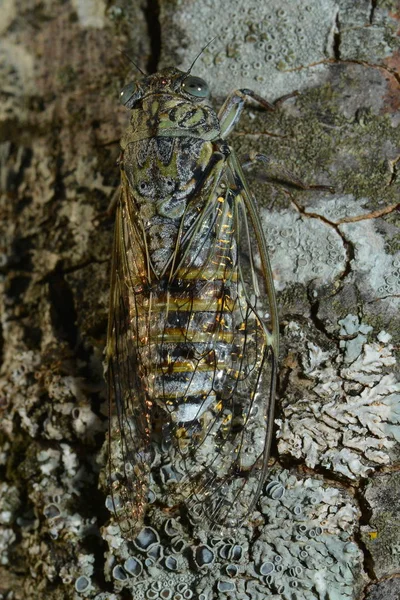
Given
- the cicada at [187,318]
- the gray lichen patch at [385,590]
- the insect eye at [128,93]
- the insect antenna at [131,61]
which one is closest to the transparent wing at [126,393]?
the cicada at [187,318]

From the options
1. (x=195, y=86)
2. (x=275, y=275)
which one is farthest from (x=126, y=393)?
(x=195, y=86)

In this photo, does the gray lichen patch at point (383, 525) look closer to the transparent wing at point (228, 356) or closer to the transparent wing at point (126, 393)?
the transparent wing at point (228, 356)

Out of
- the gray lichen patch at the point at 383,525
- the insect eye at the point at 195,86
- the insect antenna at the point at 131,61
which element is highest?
A: the insect antenna at the point at 131,61

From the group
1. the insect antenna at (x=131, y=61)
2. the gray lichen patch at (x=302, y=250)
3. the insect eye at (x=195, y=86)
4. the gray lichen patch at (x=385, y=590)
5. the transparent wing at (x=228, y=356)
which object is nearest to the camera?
the gray lichen patch at (x=385, y=590)

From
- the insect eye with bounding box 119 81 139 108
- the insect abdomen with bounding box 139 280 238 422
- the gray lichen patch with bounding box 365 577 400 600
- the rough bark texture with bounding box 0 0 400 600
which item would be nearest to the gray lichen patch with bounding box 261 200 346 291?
the rough bark texture with bounding box 0 0 400 600

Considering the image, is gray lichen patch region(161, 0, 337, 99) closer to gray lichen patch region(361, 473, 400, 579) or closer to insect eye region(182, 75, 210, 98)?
insect eye region(182, 75, 210, 98)

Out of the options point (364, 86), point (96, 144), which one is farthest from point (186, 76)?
point (364, 86)
